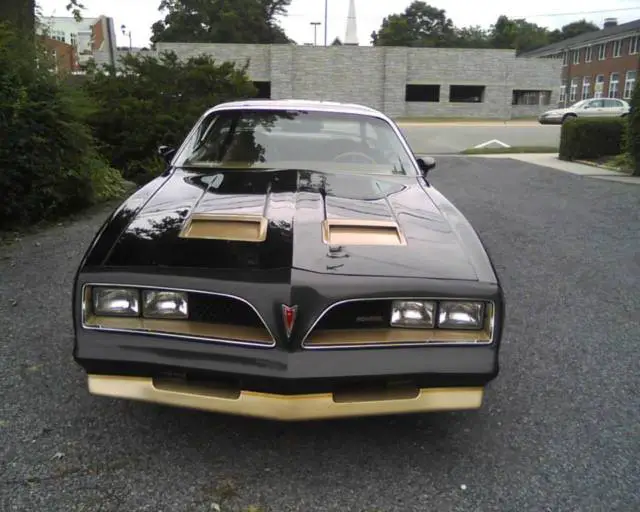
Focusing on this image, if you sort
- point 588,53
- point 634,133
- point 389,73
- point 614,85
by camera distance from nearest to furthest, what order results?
1. point 634,133
2. point 389,73
3. point 614,85
4. point 588,53

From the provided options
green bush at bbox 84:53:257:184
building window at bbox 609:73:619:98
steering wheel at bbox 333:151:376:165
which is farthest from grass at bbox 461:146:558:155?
building window at bbox 609:73:619:98

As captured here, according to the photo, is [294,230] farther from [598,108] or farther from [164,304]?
[598,108]

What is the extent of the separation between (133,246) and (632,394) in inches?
104

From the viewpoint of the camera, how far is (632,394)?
3.22 m

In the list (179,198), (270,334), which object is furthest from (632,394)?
(179,198)

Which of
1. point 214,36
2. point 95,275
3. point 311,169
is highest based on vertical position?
point 214,36

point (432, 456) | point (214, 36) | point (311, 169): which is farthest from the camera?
point (214, 36)

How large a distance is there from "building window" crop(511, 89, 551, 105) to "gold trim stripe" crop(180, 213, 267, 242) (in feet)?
160

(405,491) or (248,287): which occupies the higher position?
(248,287)

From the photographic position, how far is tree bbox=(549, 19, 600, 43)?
111 m

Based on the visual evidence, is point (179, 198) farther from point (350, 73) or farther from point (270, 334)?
point (350, 73)

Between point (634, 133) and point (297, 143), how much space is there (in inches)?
399

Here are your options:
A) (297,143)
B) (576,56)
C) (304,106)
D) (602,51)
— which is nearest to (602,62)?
(602,51)

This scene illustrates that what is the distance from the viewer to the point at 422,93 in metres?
46.7
